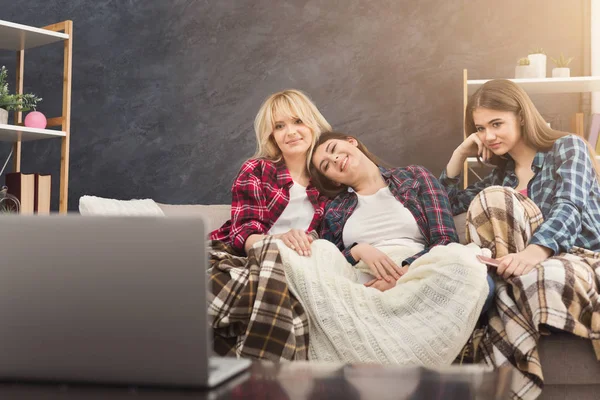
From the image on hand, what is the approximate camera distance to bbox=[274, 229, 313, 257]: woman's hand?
5.71 ft

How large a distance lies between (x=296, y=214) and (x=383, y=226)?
300 millimetres

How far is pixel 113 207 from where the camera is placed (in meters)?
2.23

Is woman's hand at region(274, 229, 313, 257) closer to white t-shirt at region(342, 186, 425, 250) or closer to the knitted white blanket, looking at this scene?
the knitted white blanket

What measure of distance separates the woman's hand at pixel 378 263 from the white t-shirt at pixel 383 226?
132 mm

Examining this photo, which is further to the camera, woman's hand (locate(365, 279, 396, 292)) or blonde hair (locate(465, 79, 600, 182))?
blonde hair (locate(465, 79, 600, 182))

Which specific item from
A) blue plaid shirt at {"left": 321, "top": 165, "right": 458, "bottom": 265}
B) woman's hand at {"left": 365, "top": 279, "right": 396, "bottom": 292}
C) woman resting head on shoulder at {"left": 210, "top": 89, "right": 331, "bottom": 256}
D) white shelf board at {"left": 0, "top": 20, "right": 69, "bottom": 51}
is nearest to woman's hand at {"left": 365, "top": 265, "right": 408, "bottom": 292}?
woman's hand at {"left": 365, "top": 279, "right": 396, "bottom": 292}

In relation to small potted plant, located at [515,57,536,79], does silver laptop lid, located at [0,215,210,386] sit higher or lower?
lower

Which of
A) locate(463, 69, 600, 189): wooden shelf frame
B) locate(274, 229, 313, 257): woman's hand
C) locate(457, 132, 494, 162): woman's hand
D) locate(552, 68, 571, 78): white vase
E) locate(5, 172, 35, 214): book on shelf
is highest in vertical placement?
locate(552, 68, 571, 78): white vase

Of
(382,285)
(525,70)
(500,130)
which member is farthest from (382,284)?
(525,70)

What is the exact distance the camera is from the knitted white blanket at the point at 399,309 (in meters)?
1.47

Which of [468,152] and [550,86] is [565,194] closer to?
[468,152]

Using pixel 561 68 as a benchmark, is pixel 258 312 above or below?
below

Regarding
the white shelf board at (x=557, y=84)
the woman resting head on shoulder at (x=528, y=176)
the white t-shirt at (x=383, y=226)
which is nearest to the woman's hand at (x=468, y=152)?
the woman resting head on shoulder at (x=528, y=176)

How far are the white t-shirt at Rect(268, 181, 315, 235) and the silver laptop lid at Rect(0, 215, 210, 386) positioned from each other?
143 cm
